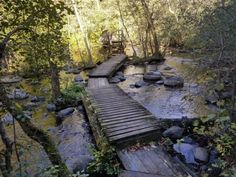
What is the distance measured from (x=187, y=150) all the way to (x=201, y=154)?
346 mm

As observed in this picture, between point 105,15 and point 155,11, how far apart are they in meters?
7.10

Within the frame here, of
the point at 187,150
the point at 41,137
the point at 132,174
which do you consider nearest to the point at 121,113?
the point at 187,150

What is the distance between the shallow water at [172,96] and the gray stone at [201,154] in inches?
47.1

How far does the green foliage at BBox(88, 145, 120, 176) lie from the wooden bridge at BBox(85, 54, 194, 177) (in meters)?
0.19

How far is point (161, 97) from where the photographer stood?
1088 cm

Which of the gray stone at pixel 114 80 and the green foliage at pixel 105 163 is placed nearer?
the green foliage at pixel 105 163

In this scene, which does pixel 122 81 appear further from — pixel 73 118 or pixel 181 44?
pixel 181 44

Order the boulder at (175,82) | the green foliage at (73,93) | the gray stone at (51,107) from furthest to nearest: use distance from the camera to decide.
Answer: the boulder at (175,82) → the green foliage at (73,93) → the gray stone at (51,107)

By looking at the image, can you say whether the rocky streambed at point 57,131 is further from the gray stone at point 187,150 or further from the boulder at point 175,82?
the boulder at point 175,82

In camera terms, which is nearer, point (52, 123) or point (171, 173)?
point (171, 173)

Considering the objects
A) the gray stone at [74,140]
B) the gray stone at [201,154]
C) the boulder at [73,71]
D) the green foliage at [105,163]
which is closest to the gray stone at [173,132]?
Answer: the gray stone at [201,154]

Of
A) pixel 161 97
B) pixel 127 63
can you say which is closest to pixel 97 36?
pixel 127 63

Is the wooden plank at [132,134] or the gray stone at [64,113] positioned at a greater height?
the wooden plank at [132,134]

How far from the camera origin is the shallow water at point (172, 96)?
883 centimetres
